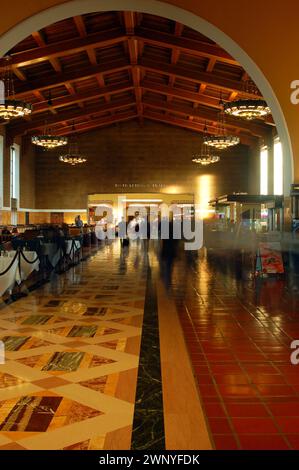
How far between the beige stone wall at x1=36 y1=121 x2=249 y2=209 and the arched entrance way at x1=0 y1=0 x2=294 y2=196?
1883 cm

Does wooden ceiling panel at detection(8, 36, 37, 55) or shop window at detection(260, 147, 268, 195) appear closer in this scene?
wooden ceiling panel at detection(8, 36, 37, 55)

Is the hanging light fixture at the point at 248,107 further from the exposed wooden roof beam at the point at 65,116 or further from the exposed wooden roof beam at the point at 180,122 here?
the exposed wooden roof beam at the point at 180,122

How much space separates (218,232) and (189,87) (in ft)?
20.1

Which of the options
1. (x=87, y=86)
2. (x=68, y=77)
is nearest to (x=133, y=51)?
(x=68, y=77)

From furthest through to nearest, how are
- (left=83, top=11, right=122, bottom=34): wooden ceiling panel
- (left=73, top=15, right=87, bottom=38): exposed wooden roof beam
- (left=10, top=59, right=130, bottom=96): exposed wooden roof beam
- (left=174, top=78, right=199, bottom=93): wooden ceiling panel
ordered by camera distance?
(left=174, top=78, right=199, bottom=93): wooden ceiling panel < (left=10, top=59, right=130, bottom=96): exposed wooden roof beam < (left=83, top=11, right=122, bottom=34): wooden ceiling panel < (left=73, top=15, right=87, bottom=38): exposed wooden roof beam

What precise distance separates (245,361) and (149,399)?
97 cm

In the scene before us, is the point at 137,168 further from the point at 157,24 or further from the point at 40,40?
the point at 40,40

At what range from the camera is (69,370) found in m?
3.20

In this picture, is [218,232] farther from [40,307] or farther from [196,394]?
[196,394]

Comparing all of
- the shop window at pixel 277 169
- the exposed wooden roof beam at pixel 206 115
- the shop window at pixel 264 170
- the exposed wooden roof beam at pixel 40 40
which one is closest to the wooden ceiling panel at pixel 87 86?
the exposed wooden roof beam at pixel 40 40

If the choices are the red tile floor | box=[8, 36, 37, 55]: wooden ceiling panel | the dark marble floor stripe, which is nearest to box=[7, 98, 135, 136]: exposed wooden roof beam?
box=[8, 36, 37, 55]: wooden ceiling panel

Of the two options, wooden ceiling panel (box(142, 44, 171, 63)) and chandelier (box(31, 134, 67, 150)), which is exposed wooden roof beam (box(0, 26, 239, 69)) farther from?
chandelier (box(31, 134, 67, 150))

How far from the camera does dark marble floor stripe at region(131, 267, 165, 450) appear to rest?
84.7 inches
